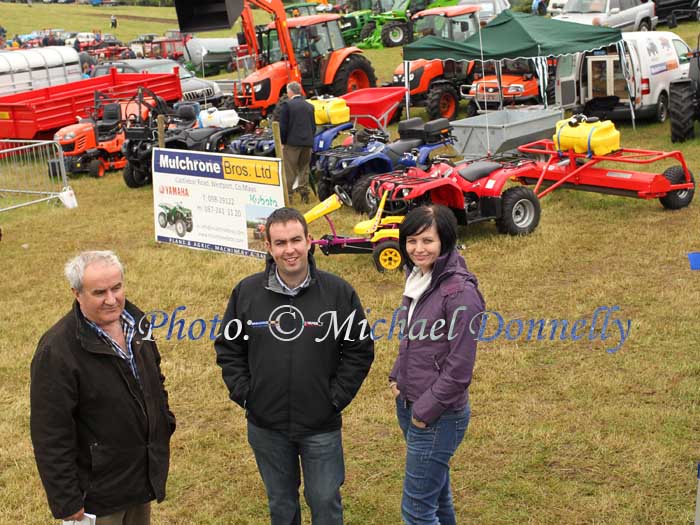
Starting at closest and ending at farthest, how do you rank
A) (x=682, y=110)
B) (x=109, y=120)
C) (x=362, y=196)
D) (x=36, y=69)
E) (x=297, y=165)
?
1. (x=362, y=196)
2. (x=297, y=165)
3. (x=682, y=110)
4. (x=109, y=120)
5. (x=36, y=69)

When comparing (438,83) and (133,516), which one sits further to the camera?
(438,83)

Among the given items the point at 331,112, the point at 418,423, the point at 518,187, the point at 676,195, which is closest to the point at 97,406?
the point at 418,423

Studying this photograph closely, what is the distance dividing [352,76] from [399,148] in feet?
26.8

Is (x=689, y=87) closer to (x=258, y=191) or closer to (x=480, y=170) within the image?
(x=480, y=170)

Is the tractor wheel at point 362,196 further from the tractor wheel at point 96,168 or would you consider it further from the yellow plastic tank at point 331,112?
the tractor wheel at point 96,168

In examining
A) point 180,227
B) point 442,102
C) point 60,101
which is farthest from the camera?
point 442,102

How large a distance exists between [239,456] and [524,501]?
1741 millimetres

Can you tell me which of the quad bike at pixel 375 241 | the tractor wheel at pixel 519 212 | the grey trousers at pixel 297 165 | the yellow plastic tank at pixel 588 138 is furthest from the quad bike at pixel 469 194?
the grey trousers at pixel 297 165

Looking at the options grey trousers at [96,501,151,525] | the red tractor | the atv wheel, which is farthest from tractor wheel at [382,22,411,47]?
grey trousers at [96,501,151,525]

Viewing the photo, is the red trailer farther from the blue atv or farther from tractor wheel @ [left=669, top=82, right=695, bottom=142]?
tractor wheel @ [left=669, top=82, right=695, bottom=142]

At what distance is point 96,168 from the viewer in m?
15.6

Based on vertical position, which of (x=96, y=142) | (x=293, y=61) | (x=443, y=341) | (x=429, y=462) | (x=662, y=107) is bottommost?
(x=662, y=107)

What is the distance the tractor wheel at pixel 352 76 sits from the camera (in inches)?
749

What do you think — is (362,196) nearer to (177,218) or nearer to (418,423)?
(177,218)
